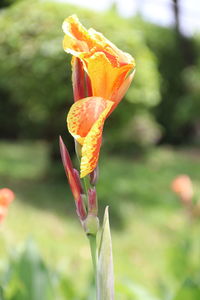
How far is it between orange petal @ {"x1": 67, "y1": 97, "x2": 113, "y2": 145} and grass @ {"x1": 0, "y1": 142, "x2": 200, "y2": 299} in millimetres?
1199

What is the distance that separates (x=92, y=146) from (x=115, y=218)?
4.14m

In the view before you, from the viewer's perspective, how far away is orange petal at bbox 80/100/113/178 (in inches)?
29.3

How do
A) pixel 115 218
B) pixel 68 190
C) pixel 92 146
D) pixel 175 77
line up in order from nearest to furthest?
1. pixel 92 146
2. pixel 115 218
3. pixel 68 190
4. pixel 175 77

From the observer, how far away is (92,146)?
75cm

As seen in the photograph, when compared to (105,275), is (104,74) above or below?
above

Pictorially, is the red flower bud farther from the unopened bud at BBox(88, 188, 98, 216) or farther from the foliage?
the foliage

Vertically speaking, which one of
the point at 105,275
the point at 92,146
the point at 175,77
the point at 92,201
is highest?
the point at 92,146

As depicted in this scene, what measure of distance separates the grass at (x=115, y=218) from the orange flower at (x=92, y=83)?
1.20m

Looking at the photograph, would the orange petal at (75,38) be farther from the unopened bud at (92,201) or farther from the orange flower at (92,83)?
the unopened bud at (92,201)

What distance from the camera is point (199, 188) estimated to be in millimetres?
6438

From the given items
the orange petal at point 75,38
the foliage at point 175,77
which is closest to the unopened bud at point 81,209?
the orange petal at point 75,38

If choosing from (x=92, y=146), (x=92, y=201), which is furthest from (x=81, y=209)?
(x=92, y=146)

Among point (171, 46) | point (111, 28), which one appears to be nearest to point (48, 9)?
point (111, 28)

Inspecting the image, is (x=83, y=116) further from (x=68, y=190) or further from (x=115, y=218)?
(x=68, y=190)
